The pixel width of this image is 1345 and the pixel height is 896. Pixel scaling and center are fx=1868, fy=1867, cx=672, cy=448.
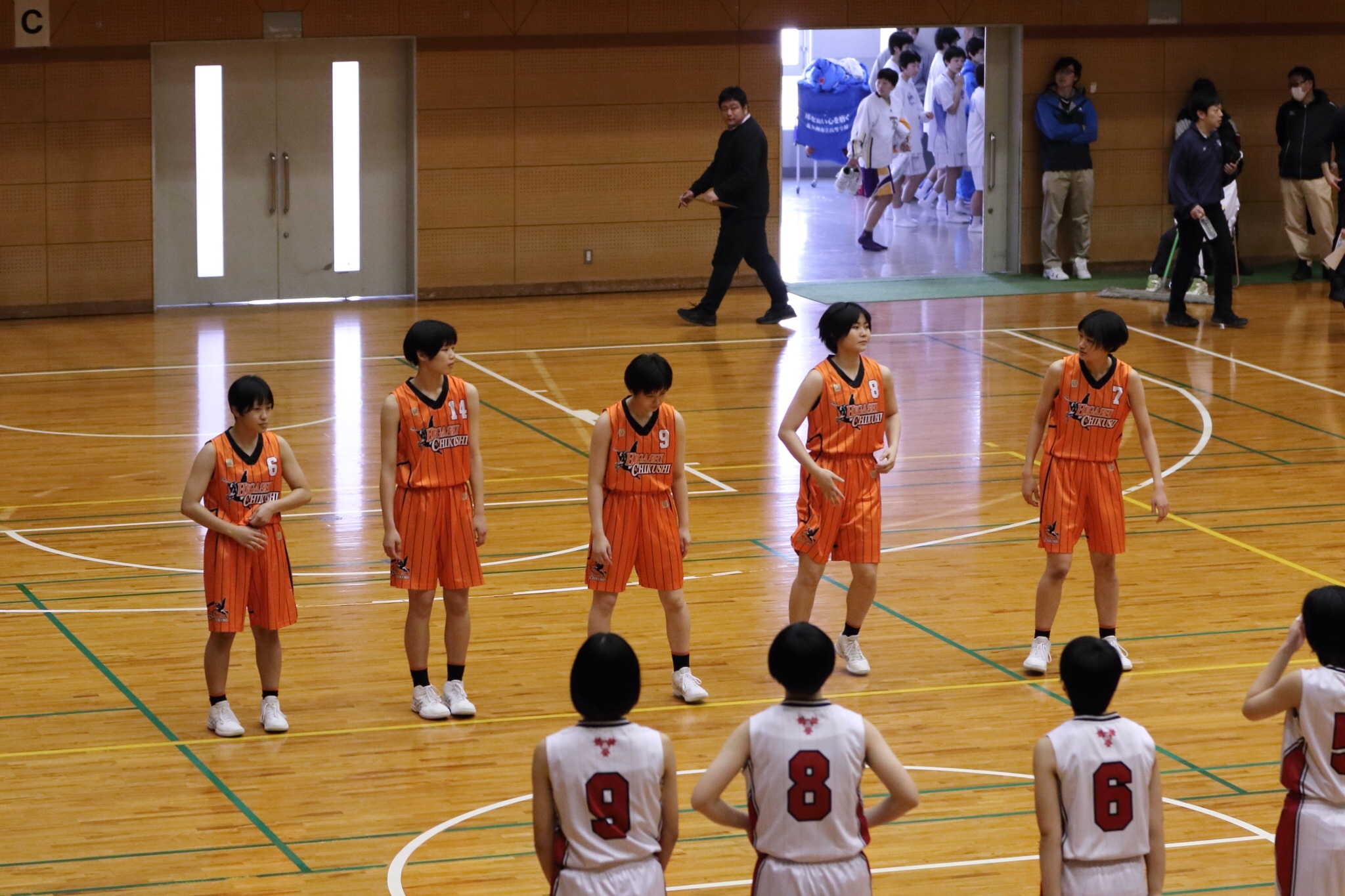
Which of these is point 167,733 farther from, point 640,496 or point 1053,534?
point 1053,534

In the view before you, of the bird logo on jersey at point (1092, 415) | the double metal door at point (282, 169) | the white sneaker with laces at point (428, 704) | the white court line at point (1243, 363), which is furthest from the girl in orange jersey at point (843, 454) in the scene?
the double metal door at point (282, 169)

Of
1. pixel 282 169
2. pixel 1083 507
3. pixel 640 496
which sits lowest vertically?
pixel 1083 507

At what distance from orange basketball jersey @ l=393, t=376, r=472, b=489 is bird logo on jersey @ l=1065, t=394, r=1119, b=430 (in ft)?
8.22

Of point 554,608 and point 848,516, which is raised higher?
point 848,516

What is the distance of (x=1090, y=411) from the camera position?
7629mm

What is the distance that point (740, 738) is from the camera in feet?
13.4

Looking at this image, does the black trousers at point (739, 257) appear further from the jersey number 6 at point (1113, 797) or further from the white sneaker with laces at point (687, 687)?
the jersey number 6 at point (1113, 797)

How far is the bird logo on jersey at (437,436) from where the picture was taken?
7.01 meters

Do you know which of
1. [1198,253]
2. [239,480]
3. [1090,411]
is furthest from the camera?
[1198,253]

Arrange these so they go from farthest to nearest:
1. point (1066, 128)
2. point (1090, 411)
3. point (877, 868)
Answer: point (1066, 128) → point (1090, 411) → point (877, 868)

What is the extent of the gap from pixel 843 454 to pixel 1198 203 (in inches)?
360

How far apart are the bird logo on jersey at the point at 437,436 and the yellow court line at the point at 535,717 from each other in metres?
1.07

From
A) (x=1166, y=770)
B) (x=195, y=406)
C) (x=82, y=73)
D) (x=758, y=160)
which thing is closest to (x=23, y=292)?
(x=82, y=73)

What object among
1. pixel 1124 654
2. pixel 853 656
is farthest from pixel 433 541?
pixel 1124 654
